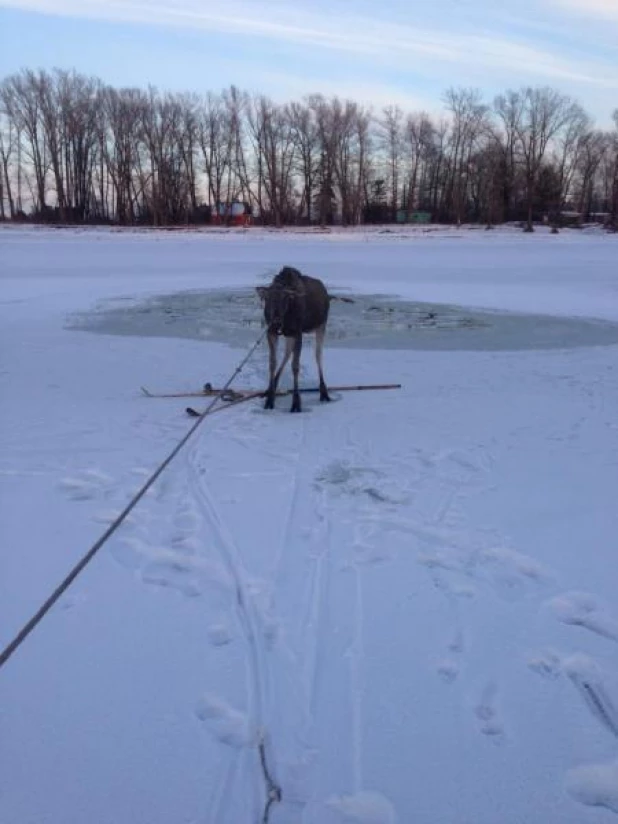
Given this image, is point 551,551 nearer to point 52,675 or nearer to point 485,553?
point 485,553

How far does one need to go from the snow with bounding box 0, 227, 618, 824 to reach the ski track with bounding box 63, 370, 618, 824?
0.05ft

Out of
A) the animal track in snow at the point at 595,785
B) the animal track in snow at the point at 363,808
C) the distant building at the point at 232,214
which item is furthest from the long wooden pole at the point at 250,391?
the distant building at the point at 232,214

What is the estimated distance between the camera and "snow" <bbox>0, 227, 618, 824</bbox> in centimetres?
292

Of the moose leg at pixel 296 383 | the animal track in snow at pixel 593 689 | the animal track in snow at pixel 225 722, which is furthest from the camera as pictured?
the moose leg at pixel 296 383

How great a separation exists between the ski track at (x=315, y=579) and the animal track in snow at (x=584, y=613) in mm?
10

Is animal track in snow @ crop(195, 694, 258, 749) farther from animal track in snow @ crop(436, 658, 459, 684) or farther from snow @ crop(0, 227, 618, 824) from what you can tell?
animal track in snow @ crop(436, 658, 459, 684)

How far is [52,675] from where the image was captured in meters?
3.54

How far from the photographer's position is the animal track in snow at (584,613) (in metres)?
3.89

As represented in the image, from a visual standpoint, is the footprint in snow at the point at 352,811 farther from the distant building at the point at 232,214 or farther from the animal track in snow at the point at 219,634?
the distant building at the point at 232,214

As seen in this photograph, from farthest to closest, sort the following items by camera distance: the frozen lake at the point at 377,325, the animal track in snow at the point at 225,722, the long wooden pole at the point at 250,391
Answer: the frozen lake at the point at 377,325
the long wooden pole at the point at 250,391
the animal track in snow at the point at 225,722

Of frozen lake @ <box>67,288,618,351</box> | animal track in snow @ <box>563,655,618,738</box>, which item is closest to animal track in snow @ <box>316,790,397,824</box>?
animal track in snow @ <box>563,655,618,738</box>

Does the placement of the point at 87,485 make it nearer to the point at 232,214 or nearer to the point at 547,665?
the point at 547,665

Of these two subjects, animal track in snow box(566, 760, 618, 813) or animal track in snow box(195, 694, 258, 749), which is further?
animal track in snow box(195, 694, 258, 749)

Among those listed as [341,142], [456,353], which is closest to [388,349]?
[456,353]
